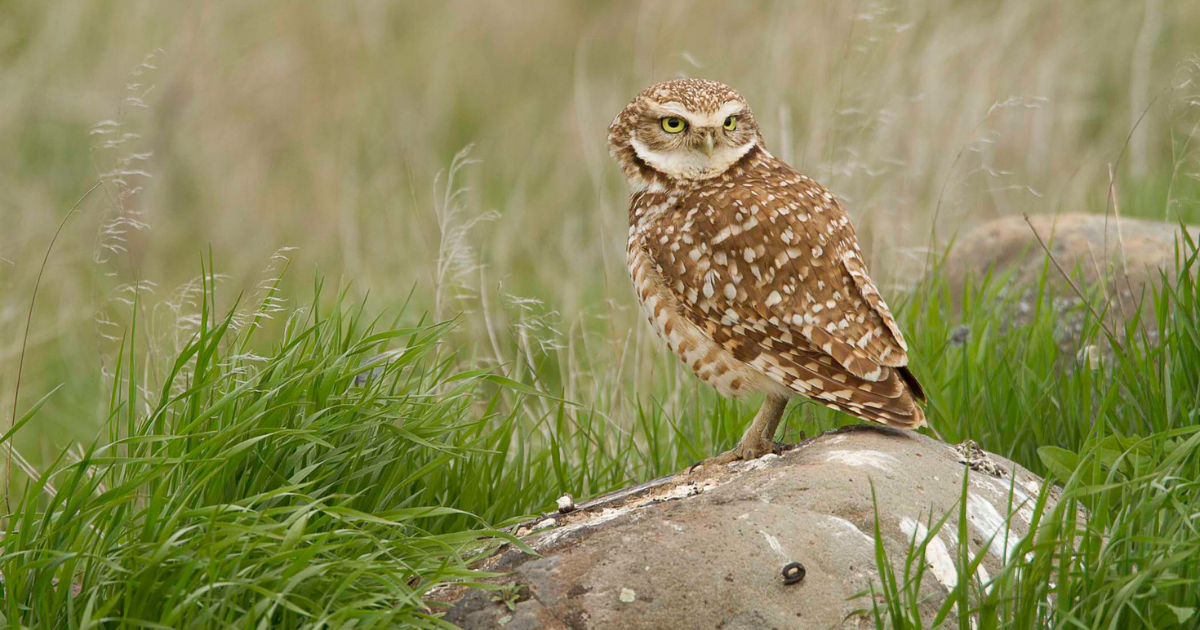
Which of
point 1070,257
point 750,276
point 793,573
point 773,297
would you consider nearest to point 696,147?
point 750,276

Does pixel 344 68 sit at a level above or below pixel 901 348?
above

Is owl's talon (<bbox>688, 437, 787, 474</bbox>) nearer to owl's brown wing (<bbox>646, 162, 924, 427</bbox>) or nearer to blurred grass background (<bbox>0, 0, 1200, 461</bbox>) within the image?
owl's brown wing (<bbox>646, 162, 924, 427</bbox>)

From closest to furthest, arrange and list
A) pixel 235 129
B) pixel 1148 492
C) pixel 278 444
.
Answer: pixel 1148 492 → pixel 278 444 → pixel 235 129

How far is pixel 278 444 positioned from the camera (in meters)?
3.23

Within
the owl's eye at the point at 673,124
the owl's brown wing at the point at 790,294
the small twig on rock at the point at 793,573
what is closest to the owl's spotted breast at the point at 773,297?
the owl's brown wing at the point at 790,294

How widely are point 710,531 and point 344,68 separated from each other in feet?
32.0

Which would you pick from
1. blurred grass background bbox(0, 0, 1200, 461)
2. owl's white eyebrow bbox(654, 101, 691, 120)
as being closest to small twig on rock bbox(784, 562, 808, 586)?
owl's white eyebrow bbox(654, 101, 691, 120)

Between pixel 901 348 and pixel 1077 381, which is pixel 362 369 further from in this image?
pixel 1077 381

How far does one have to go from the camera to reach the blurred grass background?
22.5 feet

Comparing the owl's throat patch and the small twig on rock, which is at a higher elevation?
the owl's throat patch

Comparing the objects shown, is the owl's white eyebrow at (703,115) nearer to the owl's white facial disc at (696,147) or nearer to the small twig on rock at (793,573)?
the owl's white facial disc at (696,147)

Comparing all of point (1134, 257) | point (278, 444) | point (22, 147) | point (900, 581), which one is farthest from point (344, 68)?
point (900, 581)

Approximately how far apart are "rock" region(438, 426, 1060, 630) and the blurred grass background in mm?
1668

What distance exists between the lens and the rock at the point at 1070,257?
5098mm
